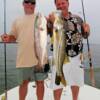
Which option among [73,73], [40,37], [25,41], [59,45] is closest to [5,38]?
[25,41]

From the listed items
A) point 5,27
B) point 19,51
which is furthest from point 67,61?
point 5,27

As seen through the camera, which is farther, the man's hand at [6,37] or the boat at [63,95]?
the boat at [63,95]

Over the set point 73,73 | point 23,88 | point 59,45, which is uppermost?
point 59,45

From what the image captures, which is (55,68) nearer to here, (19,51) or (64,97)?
(19,51)

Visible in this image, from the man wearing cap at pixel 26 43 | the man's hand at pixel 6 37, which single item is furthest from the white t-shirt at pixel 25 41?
the man's hand at pixel 6 37

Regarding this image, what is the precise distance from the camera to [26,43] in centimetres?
A: 514

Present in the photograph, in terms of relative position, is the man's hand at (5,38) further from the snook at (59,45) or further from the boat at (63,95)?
the boat at (63,95)

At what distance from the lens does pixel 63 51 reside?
16.3ft

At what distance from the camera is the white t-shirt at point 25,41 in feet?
16.9

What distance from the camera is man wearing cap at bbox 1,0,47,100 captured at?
5152 mm

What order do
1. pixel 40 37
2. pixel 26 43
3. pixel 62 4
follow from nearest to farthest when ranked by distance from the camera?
pixel 40 37 → pixel 26 43 → pixel 62 4

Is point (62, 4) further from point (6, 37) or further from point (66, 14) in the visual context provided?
point (6, 37)

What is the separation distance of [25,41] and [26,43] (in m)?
0.04

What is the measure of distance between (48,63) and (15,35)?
684 mm
